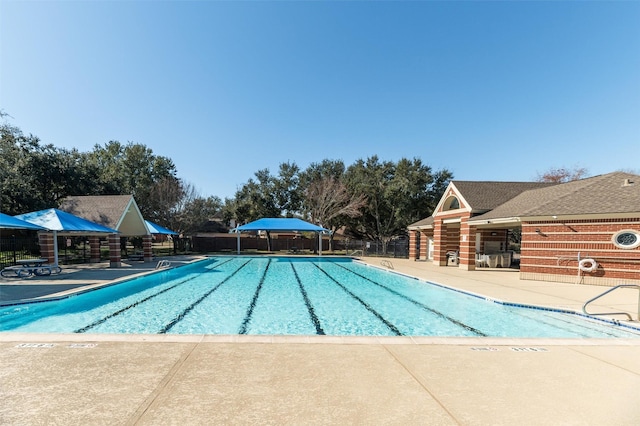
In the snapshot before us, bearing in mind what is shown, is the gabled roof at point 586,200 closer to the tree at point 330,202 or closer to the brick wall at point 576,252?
the brick wall at point 576,252

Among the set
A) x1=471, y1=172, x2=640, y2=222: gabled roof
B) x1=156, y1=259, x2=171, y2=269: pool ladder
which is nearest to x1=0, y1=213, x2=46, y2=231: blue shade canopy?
x1=156, y1=259, x2=171, y2=269: pool ladder

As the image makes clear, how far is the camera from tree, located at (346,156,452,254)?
30.6 meters

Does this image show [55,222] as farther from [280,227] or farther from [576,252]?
[576,252]

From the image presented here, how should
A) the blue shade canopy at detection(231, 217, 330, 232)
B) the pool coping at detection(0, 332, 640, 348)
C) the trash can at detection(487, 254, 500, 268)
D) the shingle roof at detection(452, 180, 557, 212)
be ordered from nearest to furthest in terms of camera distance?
the pool coping at detection(0, 332, 640, 348), the shingle roof at detection(452, 180, 557, 212), the trash can at detection(487, 254, 500, 268), the blue shade canopy at detection(231, 217, 330, 232)

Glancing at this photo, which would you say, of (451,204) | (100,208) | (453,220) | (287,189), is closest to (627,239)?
(453,220)

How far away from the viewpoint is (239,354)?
4531 mm

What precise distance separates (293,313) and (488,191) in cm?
1618

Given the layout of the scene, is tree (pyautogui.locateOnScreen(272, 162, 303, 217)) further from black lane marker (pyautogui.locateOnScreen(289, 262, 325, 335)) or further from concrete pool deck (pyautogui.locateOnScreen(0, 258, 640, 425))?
concrete pool deck (pyautogui.locateOnScreen(0, 258, 640, 425))

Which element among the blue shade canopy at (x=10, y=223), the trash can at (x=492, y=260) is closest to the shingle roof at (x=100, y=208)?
the blue shade canopy at (x=10, y=223)

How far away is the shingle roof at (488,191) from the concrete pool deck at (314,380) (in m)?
13.2

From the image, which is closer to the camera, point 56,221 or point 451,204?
point 56,221

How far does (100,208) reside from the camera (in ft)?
58.3

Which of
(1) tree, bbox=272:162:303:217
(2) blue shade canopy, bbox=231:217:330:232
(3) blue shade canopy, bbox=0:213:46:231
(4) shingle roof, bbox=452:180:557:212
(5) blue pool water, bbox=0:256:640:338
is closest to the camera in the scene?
(5) blue pool water, bbox=0:256:640:338

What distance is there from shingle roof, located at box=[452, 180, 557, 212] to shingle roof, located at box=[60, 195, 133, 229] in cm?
2039
